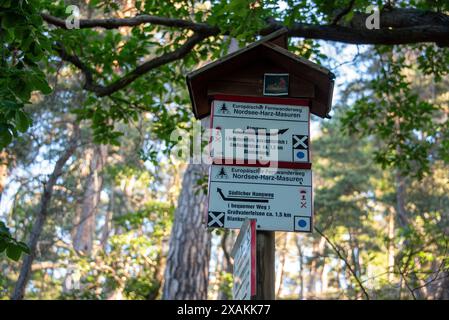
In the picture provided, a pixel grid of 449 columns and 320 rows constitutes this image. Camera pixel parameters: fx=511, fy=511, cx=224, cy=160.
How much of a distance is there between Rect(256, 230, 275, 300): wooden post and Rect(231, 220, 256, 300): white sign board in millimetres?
138

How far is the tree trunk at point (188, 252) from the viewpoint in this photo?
32.4 ft

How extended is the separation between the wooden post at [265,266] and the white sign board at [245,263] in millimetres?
138

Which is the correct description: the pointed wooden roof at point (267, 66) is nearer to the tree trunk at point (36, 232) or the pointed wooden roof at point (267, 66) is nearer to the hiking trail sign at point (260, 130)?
the hiking trail sign at point (260, 130)

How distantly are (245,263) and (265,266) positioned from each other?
350 millimetres

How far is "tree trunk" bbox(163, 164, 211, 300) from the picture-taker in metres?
9.88

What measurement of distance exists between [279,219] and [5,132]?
1748mm

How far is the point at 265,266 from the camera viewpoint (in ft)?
9.94

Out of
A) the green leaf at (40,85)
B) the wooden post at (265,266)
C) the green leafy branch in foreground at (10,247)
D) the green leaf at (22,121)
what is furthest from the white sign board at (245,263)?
the green leaf at (40,85)

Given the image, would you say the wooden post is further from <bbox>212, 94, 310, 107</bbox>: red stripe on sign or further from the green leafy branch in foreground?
the green leafy branch in foreground

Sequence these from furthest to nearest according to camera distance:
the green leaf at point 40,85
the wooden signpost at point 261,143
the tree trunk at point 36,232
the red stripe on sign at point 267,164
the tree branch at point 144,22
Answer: the tree trunk at point 36,232
the tree branch at point 144,22
the green leaf at point 40,85
the red stripe on sign at point 267,164
the wooden signpost at point 261,143

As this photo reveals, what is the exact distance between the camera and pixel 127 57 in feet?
23.2

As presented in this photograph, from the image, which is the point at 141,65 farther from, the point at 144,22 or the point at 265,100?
the point at 265,100
